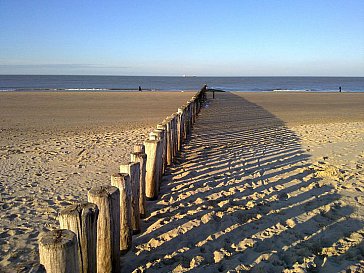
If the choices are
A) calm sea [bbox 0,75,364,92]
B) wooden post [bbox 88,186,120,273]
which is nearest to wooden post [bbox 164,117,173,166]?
wooden post [bbox 88,186,120,273]

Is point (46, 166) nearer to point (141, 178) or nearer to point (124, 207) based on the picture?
point (141, 178)

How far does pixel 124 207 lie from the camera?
12.1 feet

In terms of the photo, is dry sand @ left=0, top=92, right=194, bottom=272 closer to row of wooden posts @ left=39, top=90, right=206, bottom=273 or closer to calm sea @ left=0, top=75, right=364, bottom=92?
row of wooden posts @ left=39, top=90, right=206, bottom=273

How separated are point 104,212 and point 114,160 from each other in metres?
4.72

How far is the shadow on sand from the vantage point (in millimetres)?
3486

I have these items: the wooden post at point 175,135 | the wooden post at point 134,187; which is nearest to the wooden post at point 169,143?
the wooden post at point 175,135

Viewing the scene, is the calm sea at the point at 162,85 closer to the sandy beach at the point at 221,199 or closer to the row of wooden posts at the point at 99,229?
the sandy beach at the point at 221,199

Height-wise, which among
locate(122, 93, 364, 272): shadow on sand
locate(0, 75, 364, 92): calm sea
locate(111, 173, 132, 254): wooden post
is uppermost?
locate(0, 75, 364, 92): calm sea

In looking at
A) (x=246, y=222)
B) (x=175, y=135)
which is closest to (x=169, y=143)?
(x=175, y=135)

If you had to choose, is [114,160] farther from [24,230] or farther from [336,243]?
[336,243]

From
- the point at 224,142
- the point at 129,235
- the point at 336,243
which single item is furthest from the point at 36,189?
the point at 224,142

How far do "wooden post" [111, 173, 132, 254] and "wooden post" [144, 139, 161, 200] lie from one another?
1344 mm

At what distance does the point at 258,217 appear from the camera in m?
4.51

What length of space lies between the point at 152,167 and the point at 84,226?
2429mm
